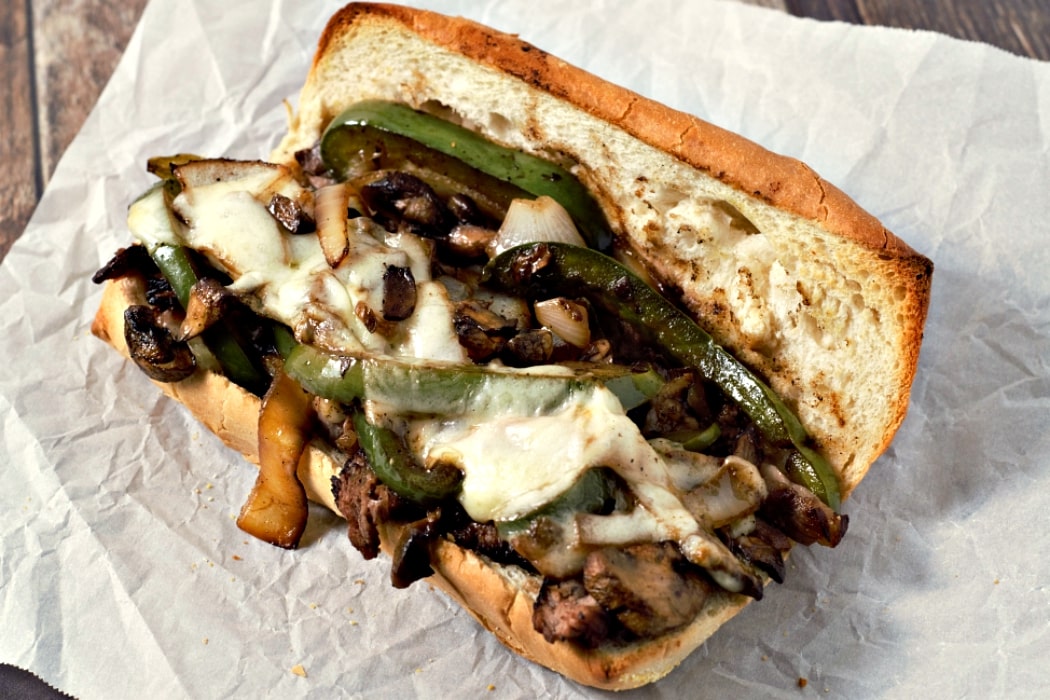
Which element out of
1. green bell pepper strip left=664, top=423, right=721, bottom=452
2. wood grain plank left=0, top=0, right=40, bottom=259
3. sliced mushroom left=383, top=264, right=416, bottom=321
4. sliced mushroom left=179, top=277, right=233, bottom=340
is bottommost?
wood grain plank left=0, top=0, right=40, bottom=259

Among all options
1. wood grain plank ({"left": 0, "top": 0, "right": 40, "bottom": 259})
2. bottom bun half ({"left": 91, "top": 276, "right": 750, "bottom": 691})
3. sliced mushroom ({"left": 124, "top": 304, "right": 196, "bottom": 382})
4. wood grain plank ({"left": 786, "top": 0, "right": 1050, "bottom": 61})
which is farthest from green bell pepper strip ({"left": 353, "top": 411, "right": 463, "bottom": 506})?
wood grain plank ({"left": 786, "top": 0, "right": 1050, "bottom": 61})

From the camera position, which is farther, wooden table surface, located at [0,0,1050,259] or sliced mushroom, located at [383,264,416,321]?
wooden table surface, located at [0,0,1050,259]

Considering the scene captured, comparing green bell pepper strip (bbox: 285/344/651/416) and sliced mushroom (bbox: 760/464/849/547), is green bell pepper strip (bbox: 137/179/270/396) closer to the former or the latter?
green bell pepper strip (bbox: 285/344/651/416)

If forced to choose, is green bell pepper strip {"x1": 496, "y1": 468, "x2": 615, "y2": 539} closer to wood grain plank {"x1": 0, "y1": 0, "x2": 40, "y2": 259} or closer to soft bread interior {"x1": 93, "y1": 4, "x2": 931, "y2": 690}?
soft bread interior {"x1": 93, "y1": 4, "x2": 931, "y2": 690}

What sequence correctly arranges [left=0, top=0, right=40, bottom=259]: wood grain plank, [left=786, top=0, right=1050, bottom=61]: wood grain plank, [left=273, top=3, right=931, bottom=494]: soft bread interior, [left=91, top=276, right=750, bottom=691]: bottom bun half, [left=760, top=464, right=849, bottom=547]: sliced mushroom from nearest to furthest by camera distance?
[left=91, top=276, right=750, bottom=691]: bottom bun half
[left=760, top=464, right=849, bottom=547]: sliced mushroom
[left=273, top=3, right=931, bottom=494]: soft bread interior
[left=0, top=0, right=40, bottom=259]: wood grain plank
[left=786, top=0, right=1050, bottom=61]: wood grain plank

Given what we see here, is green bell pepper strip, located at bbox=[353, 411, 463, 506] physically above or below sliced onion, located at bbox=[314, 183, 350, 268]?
below

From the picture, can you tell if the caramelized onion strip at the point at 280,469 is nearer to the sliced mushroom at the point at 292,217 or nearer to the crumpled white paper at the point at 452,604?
the crumpled white paper at the point at 452,604

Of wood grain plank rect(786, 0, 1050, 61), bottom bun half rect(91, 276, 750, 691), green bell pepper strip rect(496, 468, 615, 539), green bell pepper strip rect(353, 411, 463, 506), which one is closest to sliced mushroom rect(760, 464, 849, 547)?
bottom bun half rect(91, 276, 750, 691)

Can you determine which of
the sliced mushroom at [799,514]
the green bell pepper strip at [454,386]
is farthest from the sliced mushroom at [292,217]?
the sliced mushroom at [799,514]

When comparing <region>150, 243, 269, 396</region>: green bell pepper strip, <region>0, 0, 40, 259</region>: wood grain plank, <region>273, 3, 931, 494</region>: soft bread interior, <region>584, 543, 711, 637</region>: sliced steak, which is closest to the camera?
<region>584, 543, 711, 637</region>: sliced steak
